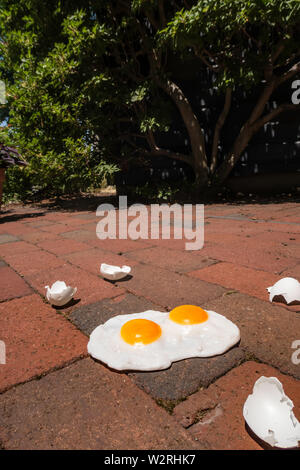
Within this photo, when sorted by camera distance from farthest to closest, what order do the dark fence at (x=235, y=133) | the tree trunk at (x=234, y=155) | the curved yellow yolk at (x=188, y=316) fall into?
the dark fence at (x=235, y=133) → the tree trunk at (x=234, y=155) → the curved yellow yolk at (x=188, y=316)

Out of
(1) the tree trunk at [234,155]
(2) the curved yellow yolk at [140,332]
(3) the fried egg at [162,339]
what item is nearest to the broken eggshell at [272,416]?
(3) the fried egg at [162,339]

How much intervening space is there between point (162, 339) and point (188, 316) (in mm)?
161

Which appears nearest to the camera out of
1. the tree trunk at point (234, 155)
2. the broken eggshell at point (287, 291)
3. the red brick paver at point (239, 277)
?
the broken eggshell at point (287, 291)

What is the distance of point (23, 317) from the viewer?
1.45 meters

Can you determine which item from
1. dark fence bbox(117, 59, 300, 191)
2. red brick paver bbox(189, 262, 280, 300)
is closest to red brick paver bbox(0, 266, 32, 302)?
red brick paver bbox(189, 262, 280, 300)

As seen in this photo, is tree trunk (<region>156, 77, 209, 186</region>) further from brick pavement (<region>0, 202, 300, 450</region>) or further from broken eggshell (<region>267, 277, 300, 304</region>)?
broken eggshell (<region>267, 277, 300, 304</region>)

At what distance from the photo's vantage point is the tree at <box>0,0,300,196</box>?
169 inches

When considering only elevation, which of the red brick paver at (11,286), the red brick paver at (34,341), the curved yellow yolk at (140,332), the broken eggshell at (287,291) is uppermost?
the broken eggshell at (287,291)

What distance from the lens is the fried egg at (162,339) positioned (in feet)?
3.37

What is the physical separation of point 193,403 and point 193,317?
0.39 meters

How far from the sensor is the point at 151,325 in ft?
3.81

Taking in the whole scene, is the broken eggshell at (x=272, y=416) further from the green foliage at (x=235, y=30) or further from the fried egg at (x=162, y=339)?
the green foliage at (x=235, y=30)

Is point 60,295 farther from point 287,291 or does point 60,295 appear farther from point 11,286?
point 287,291

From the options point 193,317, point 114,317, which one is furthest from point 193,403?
point 114,317
